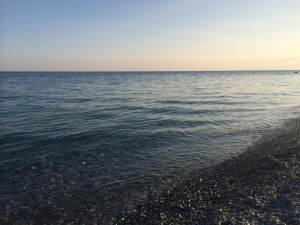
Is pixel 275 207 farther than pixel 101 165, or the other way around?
pixel 101 165

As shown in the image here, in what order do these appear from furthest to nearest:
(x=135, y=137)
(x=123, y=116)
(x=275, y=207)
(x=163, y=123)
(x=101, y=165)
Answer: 1. (x=123, y=116)
2. (x=163, y=123)
3. (x=135, y=137)
4. (x=101, y=165)
5. (x=275, y=207)

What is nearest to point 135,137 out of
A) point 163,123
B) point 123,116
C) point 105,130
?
point 105,130

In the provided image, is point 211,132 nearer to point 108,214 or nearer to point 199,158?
point 199,158

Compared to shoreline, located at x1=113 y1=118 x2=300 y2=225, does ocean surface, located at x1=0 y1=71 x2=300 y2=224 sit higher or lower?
lower

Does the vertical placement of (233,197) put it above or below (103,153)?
above

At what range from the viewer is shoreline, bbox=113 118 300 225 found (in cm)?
702

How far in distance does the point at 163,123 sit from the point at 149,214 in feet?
42.2

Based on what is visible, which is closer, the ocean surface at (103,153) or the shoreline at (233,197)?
the shoreline at (233,197)

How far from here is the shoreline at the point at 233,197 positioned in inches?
277

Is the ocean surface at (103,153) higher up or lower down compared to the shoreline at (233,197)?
lower down

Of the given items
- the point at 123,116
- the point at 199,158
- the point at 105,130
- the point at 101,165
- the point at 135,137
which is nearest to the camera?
the point at 101,165

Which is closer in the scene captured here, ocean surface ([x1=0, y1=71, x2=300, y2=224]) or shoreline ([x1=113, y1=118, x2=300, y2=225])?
shoreline ([x1=113, y1=118, x2=300, y2=225])

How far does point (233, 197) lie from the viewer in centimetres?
816

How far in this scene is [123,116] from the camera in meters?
23.0
